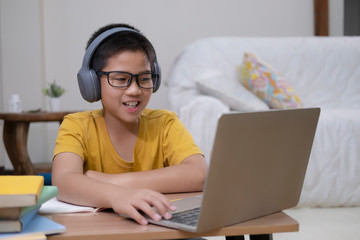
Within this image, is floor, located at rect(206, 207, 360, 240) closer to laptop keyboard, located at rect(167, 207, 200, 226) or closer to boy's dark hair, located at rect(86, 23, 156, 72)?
boy's dark hair, located at rect(86, 23, 156, 72)

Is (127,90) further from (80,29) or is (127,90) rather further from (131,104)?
(80,29)

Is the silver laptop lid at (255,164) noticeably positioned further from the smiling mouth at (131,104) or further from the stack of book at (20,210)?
the smiling mouth at (131,104)

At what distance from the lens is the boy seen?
884mm

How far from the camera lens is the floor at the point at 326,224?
5.87ft

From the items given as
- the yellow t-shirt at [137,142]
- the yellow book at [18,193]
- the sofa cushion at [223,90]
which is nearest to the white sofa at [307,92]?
the sofa cushion at [223,90]

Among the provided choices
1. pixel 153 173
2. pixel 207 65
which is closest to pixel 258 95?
pixel 207 65

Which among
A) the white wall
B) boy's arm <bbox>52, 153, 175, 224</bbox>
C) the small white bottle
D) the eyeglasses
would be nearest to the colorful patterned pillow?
the white wall

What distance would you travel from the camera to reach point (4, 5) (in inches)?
141

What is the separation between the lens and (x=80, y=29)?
3678mm

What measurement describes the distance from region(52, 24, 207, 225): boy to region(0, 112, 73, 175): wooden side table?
1.64m

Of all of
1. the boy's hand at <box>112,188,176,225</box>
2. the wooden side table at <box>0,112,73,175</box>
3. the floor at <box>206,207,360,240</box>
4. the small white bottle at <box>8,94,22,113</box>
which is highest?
the boy's hand at <box>112,188,176,225</box>

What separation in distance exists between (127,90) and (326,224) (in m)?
1.30

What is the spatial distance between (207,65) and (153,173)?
212 cm

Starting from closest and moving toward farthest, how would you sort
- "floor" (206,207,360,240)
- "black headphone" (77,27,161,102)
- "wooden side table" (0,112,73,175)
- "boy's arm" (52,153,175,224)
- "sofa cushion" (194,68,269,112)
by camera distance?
"boy's arm" (52,153,175,224) → "black headphone" (77,27,161,102) → "floor" (206,207,360,240) → "sofa cushion" (194,68,269,112) → "wooden side table" (0,112,73,175)
